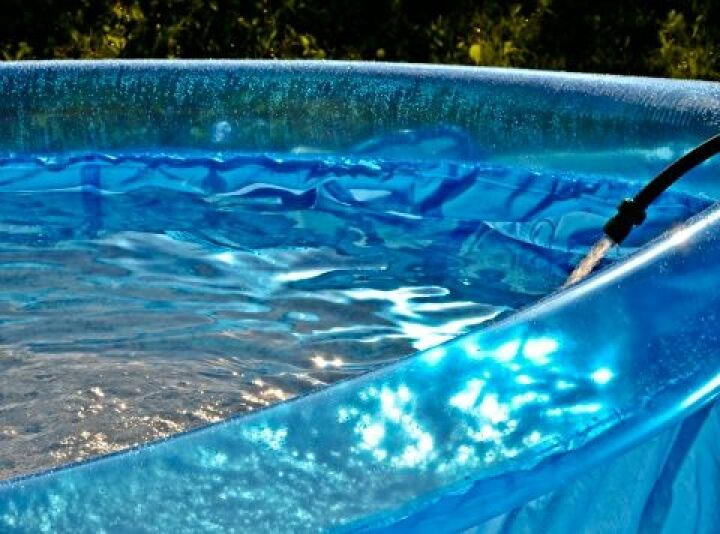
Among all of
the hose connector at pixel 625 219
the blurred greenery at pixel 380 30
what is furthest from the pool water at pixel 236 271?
the blurred greenery at pixel 380 30

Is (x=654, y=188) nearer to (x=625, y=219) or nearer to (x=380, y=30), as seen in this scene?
(x=625, y=219)

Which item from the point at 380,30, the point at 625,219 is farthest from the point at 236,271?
the point at 380,30

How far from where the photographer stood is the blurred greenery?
14.8 feet

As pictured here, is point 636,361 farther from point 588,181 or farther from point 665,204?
point 588,181

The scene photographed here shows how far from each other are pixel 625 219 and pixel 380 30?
297 cm

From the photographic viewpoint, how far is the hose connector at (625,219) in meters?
1.87

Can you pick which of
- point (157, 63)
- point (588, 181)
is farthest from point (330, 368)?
point (157, 63)

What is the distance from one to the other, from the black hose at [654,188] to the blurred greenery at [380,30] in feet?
8.43

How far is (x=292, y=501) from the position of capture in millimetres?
986

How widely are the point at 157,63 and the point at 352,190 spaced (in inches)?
25.2

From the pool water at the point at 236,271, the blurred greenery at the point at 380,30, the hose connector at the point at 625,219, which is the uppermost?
the hose connector at the point at 625,219

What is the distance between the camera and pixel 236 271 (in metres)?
2.73

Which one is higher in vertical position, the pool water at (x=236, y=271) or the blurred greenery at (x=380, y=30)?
the blurred greenery at (x=380, y=30)

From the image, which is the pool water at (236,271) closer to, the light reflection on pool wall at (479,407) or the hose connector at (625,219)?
the hose connector at (625,219)
